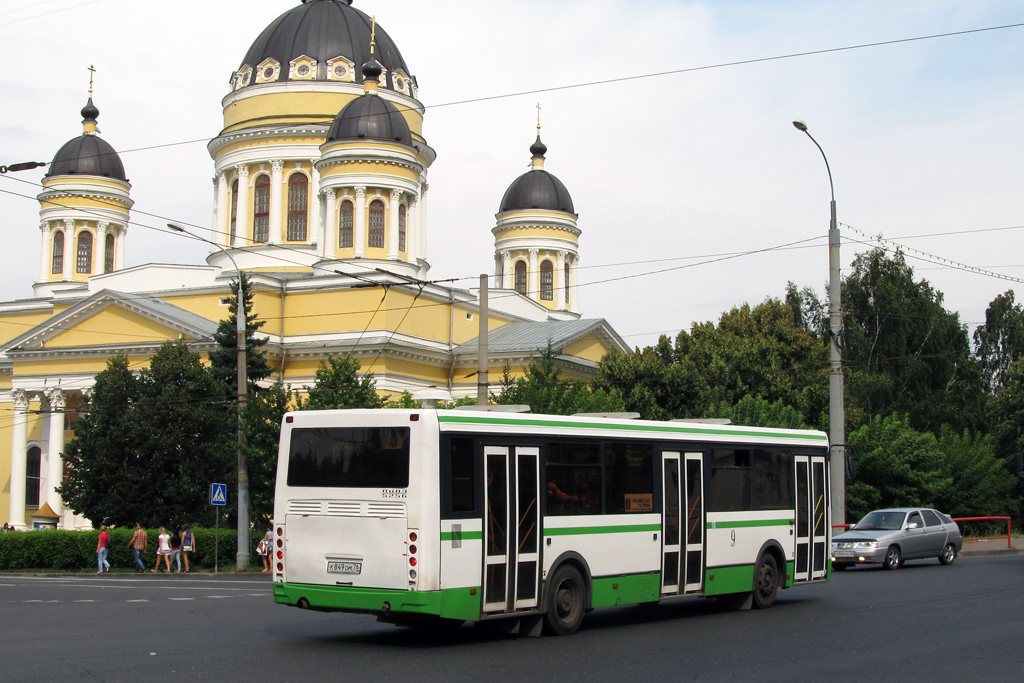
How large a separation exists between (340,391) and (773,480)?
734 inches

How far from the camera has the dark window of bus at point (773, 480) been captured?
16.0 m

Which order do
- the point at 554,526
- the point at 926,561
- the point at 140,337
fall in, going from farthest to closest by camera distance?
the point at 140,337 < the point at 926,561 < the point at 554,526

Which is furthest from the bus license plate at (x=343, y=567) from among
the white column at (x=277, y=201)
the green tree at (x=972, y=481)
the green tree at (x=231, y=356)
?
the white column at (x=277, y=201)

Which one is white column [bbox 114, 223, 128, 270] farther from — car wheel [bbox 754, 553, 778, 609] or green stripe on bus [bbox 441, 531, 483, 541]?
green stripe on bus [bbox 441, 531, 483, 541]

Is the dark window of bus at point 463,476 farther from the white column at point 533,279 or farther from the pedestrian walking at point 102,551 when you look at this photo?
the white column at point 533,279

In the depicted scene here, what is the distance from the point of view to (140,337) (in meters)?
45.1

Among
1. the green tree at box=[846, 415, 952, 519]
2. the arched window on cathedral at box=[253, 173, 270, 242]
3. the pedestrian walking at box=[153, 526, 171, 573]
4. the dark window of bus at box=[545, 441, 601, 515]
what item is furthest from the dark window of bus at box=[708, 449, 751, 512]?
the arched window on cathedral at box=[253, 173, 270, 242]

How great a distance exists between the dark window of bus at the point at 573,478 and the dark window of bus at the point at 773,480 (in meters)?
3.27

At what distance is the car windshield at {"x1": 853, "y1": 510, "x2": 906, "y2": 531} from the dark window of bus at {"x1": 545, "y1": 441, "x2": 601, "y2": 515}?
13381mm

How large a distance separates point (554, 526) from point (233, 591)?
10706 millimetres

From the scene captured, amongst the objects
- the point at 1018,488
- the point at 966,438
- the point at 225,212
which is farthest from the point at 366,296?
the point at 1018,488

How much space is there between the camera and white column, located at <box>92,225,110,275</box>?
5534 cm

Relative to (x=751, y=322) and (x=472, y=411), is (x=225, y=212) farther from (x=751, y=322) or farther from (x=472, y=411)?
(x=472, y=411)

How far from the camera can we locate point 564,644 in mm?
12266
